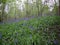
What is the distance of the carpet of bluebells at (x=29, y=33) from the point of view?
3.06 meters

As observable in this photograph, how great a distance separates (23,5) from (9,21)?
0.71 metres

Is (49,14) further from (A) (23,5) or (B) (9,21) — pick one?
(B) (9,21)

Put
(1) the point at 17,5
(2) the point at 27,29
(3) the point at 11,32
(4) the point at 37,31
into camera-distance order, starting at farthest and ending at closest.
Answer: (1) the point at 17,5 → (4) the point at 37,31 → (2) the point at 27,29 → (3) the point at 11,32

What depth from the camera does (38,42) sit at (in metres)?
3.54

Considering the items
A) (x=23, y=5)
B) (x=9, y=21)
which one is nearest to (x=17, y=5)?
(x=23, y=5)

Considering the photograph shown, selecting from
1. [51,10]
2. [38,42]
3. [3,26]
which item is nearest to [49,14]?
[51,10]

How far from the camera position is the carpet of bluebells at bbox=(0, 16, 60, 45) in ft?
10.1

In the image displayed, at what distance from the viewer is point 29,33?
11.2ft

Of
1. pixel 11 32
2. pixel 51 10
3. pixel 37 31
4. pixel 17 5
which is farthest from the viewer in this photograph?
pixel 51 10

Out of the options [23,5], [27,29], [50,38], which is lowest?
[50,38]

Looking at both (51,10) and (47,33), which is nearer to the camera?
(47,33)

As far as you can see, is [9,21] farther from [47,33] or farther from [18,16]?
[47,33]

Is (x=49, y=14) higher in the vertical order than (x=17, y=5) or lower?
lower

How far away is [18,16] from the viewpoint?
3.95 meters
